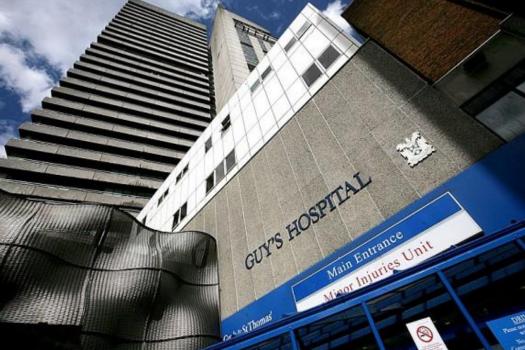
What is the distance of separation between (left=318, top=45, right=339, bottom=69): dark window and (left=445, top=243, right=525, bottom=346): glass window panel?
32.7 ft

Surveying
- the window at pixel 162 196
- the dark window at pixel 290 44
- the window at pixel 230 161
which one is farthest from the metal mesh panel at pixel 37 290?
the dark window at pixel 290 44

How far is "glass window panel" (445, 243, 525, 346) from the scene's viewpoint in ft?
14.9

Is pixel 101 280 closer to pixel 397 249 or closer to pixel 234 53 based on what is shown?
pixel 397 249

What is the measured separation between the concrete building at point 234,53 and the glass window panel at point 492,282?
30.5m

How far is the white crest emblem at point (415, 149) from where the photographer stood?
769 cm

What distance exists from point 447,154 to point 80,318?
1218cm

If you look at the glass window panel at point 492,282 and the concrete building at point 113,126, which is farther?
the concrete building at point 113,126

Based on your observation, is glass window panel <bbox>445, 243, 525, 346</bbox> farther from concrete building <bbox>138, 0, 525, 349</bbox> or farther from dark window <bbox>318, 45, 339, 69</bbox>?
dark window <bbox>318, 45, 339, 69</bbox>

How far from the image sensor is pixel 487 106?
7.09 metres

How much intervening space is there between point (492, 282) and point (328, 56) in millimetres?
10881

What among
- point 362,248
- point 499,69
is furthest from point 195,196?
point 499,69

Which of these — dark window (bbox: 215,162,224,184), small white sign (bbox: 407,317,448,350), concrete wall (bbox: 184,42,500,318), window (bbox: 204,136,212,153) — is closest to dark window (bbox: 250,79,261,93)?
window (bbox: 204,136,212,153)

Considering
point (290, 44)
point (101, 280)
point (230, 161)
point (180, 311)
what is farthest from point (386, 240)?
point (290, 44)

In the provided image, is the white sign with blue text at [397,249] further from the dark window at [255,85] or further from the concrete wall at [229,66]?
the concrete wall at [229,66]
